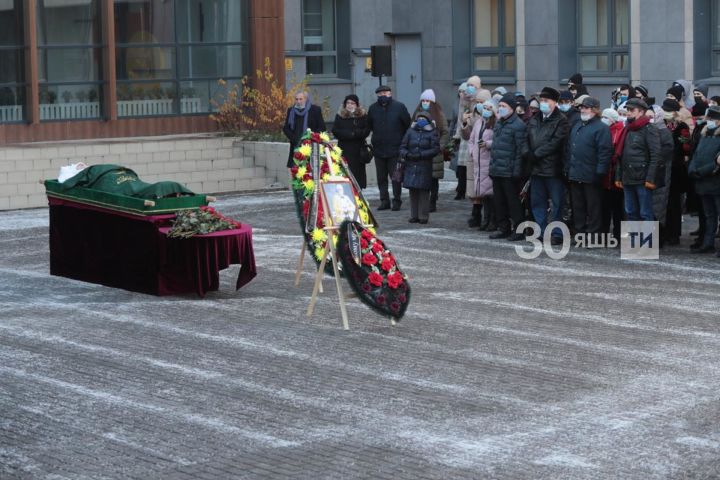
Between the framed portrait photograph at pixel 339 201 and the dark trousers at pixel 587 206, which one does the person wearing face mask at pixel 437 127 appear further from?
the framed portrait photograph at pixel 339 201

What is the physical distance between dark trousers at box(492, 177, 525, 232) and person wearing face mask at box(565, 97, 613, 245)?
87 cm

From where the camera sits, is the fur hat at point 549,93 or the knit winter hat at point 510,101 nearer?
the fur hat at point 549,93

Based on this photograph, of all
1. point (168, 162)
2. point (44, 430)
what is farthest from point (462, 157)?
point (44, 430)

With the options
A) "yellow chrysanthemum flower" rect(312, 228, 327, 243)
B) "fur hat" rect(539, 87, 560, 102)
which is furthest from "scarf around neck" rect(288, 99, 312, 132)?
"yellow chrysanthemum flower" rect(312, 228, 327, 243)

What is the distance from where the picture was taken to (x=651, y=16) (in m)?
30.0

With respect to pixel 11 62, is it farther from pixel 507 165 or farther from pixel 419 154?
pixel 507 165

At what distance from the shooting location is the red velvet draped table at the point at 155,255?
1530 centimetres

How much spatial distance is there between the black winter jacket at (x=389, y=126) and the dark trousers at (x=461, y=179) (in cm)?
109

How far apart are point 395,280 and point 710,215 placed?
5772 millimetres

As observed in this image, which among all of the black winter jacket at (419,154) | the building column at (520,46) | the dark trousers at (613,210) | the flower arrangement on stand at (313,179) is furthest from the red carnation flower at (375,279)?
the building column at (520,46)

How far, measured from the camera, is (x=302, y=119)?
24.3m

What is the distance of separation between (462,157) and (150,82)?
8710 millimetres

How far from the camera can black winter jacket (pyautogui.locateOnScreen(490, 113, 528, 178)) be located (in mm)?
19109

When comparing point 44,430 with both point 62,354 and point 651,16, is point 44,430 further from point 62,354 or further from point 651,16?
point 651,16
